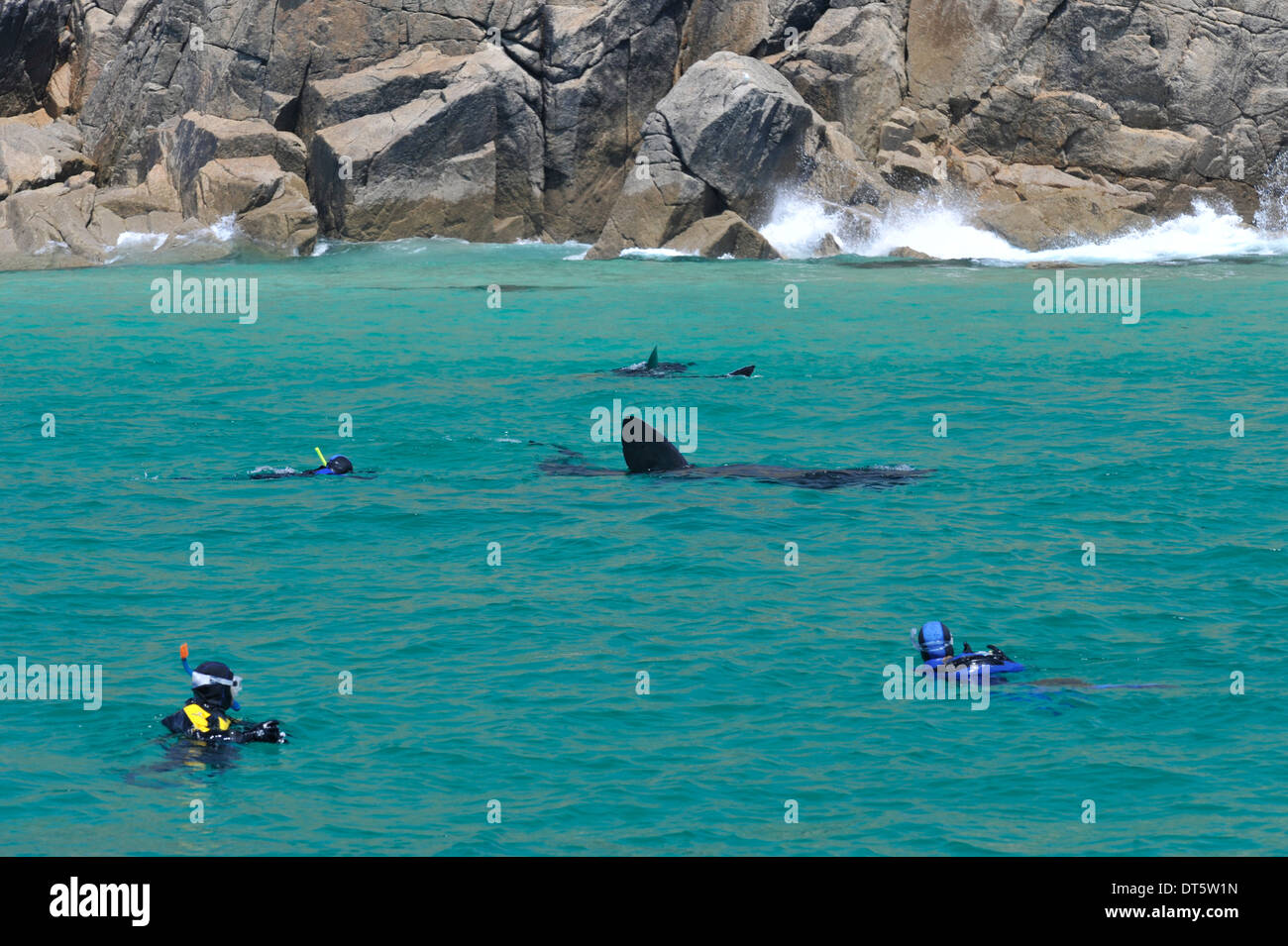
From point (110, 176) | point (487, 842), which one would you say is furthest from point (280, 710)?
point (110, 176)

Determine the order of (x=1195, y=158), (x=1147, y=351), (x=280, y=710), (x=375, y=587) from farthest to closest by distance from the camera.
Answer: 1. (x=1195, y=158)
2. (x=1147, y=351)
3. (x=375, y=587)
4. (x=280, y=710)

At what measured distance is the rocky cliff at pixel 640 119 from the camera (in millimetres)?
51094

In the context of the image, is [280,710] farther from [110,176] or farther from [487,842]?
[110,176]

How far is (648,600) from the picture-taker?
15.2 m

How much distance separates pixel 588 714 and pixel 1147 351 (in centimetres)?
2133

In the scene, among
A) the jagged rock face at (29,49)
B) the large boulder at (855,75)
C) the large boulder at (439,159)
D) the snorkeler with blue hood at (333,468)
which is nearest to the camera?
the snorkeler with blue hood at (333,468)

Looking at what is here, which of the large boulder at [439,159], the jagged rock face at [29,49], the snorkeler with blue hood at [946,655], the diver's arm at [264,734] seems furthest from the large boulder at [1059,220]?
the diver's arm at [264,734]

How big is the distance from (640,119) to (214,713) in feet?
155

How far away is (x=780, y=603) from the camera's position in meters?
15.0

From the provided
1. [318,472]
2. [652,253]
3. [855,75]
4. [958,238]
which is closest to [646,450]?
[318,472]

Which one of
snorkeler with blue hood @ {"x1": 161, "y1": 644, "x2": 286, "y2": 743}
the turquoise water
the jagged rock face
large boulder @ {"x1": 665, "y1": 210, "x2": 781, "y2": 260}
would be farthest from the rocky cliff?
snorkeler with blue hood @ {"x1": 161, "y1": 644, "x2": 286, "y2": 743}

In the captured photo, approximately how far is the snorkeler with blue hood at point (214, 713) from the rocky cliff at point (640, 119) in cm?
3962

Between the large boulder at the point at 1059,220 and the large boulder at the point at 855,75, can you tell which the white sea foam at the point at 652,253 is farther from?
the large boulder at the point at 1059,220

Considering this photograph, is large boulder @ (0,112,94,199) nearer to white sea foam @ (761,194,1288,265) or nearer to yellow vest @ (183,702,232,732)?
white sea foam @ (761,194,1288,265)
